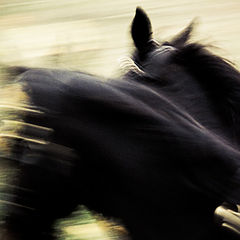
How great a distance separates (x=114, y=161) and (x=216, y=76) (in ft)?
1.25

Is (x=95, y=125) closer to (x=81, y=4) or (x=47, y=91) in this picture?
(x=47, y=91)

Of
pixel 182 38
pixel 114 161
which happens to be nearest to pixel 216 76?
pixel 182 38

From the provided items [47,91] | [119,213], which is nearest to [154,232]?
[119,213]

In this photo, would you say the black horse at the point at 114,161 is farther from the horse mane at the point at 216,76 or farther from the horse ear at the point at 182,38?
the horse ear at the point at 182,38

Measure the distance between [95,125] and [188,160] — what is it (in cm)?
17

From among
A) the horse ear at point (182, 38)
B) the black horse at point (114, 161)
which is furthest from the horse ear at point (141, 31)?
the black horse at point (114, 161)

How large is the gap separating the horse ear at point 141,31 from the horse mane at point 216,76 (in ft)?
0.33

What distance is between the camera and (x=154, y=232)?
114cm

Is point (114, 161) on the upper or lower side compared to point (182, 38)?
lower

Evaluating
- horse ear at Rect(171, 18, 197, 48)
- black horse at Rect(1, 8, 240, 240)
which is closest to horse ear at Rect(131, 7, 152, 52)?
horse ear at Rect(171, 18, 197, 48)

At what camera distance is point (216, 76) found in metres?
1.31

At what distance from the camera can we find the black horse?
1.00 meters

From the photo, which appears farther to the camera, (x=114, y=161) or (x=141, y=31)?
(x=141, y=31)

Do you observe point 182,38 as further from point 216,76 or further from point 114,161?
point 114,161
